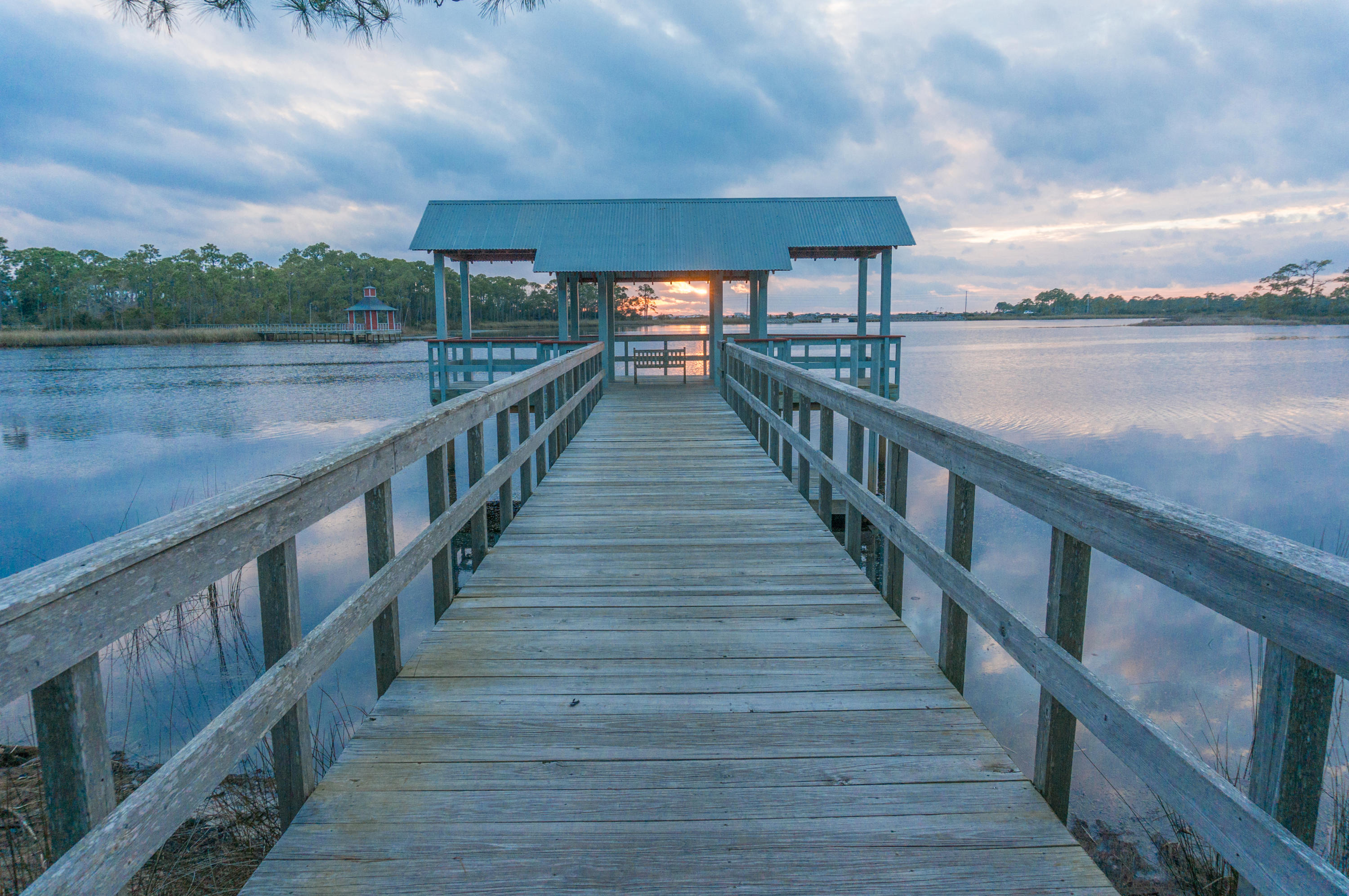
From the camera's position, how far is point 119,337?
207ft

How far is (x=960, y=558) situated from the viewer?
2402 millimetres

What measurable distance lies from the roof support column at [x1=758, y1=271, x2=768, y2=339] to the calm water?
4.69 m

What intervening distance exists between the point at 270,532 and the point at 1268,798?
198cm

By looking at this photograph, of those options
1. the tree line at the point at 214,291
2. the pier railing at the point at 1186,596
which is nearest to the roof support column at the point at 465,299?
the pier railing at the point at 1186,596

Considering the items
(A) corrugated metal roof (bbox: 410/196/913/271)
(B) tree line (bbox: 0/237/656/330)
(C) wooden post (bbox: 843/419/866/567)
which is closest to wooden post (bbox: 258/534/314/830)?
(C) wooden post (bbox: 843/419/866/567)

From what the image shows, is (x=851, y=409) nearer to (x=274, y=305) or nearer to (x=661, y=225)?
(x=661, y=225)

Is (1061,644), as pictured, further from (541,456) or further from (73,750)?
(541,456)

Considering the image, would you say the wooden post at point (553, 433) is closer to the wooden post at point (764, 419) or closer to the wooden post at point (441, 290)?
the wooden post at point (764, 419)

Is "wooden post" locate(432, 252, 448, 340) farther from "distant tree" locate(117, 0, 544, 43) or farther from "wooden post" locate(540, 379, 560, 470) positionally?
"distant tree" locate(117, 0, 544, 43)

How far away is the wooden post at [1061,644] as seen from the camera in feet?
5.71

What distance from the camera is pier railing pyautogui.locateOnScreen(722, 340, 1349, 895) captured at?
41.1 inches

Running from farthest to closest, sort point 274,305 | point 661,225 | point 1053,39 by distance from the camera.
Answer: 1. point 274,305
2. point 1053,39
3. point 661,225

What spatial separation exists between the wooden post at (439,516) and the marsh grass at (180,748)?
41.6 inches

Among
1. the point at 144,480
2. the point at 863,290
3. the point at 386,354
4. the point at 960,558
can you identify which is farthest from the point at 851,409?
the point at 386,354
